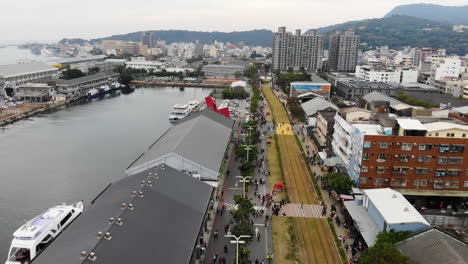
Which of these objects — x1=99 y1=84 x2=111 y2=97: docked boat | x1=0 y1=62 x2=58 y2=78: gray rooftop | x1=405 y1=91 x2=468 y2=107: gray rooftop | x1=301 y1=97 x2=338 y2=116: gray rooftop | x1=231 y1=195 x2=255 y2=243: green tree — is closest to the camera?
x1=231 y1=195 x2=255 y2=243: green tree

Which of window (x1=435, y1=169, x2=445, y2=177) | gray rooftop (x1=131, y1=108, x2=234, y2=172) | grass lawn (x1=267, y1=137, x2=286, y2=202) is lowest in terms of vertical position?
grass lawn (x1=267, y1=137, x2=286, y2=202)

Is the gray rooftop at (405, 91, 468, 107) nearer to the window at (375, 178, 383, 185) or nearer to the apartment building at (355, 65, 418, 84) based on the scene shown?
the apartment building at (355, 65, 418, 84)

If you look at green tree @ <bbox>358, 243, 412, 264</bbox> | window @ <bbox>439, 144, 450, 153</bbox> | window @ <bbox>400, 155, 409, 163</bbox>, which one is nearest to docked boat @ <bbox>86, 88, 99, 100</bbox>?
window @ <bbox>400, 155, 409, 163</bbox>

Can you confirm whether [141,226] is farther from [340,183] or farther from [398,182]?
[398,182]

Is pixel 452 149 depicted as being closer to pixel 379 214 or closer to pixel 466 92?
A: pixel 379 214

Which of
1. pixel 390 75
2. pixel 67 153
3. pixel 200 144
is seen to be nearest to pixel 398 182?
pixel 200 144

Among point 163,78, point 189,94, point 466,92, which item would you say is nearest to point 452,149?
point 466,92
